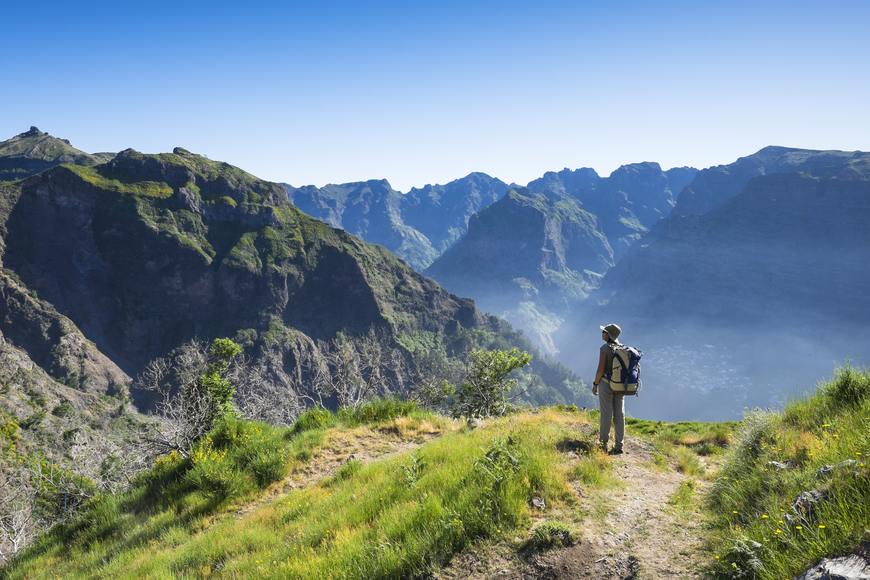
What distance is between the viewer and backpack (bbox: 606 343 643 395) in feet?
34.6

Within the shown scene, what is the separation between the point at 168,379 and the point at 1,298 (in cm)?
6209

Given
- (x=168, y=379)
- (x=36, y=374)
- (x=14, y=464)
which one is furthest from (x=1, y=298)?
(x=14, y=464)

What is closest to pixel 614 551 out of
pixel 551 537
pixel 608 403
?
pixel 551 537

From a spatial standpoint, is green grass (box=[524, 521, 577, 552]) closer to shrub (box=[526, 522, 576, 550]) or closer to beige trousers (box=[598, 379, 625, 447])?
shrub (box=[526, 522, 576, 550])

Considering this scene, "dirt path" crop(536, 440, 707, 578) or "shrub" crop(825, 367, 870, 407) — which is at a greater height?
"shrub" crop(825, 367, 870, 407)

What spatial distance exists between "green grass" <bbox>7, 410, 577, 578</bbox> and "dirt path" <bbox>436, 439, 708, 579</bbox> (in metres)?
0.34

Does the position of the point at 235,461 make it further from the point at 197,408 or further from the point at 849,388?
the point at 849,388

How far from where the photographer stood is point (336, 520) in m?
7.54

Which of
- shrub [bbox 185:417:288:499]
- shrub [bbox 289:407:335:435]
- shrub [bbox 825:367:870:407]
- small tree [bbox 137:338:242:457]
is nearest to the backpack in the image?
shrub [bbox 825:367:870:407]

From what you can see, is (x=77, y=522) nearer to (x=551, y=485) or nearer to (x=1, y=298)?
(x=551, y=485)

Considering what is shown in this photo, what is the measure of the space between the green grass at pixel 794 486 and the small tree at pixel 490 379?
146 feet

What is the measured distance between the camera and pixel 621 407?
10.7 metres

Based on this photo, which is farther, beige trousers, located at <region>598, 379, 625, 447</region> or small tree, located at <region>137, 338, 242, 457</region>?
small tree, located at <region>137, 338, 242, 457</region>

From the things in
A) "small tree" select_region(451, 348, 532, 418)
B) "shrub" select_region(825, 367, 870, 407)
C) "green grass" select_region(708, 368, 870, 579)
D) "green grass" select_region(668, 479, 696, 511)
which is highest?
"shrub" select_region(825, 367, 870, 407)
